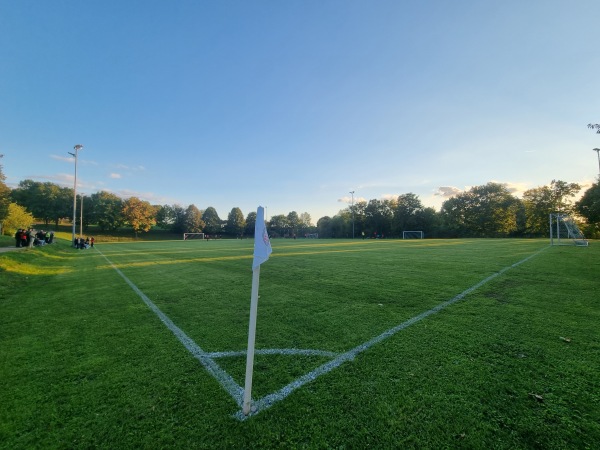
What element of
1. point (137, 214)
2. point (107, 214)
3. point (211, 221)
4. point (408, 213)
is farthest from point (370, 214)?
point (107, 214)

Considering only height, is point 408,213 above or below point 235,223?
above

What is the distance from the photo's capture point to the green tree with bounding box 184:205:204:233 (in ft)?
300

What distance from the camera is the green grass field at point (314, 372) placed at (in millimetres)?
2107

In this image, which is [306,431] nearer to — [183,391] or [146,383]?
[183,391]

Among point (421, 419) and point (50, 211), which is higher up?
point (50, 211)

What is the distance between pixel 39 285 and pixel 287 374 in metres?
10.1

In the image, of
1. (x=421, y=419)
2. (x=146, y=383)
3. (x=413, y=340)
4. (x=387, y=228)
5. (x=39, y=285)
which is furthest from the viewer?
(x=387, y=228)

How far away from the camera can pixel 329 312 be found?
5109 mm

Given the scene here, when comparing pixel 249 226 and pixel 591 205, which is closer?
pixel 591 205

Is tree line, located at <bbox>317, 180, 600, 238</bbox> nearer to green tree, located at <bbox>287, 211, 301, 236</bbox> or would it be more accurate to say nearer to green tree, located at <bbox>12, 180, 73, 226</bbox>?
green tree, located at <bbox>287, 211, 301, 236</bbox>

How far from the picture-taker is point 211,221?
324 ft

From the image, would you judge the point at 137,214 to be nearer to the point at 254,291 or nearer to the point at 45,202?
the point at 45,202

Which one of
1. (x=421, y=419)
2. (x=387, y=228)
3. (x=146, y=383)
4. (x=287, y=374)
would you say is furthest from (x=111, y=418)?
(x=387, y=228)

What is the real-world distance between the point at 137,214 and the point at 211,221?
26039 mm
